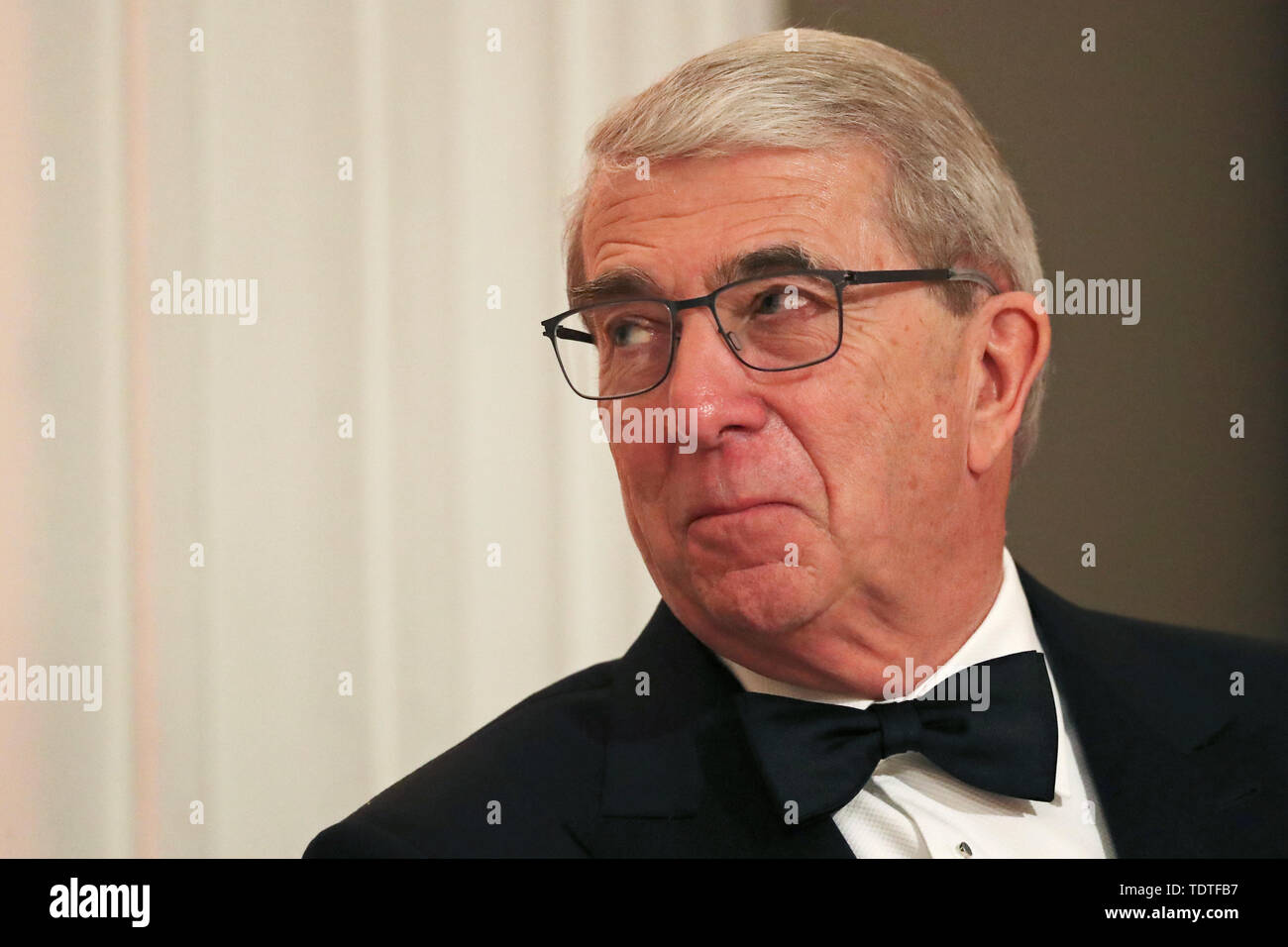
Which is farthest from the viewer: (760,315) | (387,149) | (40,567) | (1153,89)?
(1153,89)

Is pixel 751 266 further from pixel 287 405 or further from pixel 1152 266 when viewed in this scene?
pixel 1152 266

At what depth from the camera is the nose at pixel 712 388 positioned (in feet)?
→ 4.31

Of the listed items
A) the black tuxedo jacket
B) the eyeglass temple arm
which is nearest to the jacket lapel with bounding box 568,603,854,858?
the black tuxedo jacket

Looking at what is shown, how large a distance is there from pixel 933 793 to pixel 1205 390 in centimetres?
133

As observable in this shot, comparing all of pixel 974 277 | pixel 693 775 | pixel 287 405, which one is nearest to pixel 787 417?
pixel 974 277

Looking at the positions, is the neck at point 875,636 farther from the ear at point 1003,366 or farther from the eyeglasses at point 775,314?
the eyeglasses at point 775,314

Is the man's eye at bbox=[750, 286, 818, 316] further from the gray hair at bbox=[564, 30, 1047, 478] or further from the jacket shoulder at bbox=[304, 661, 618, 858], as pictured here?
the jacket shoulder at bbox=[304, 661, 618, 858]

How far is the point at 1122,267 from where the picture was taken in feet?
7.77

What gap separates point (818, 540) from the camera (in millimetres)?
1333

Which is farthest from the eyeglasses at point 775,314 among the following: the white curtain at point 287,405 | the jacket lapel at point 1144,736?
the white curtain at point 287,405

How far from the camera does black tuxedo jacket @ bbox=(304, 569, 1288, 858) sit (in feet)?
4.44

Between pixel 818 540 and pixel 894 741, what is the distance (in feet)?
0.78

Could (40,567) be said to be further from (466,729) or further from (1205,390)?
(1205,390)
